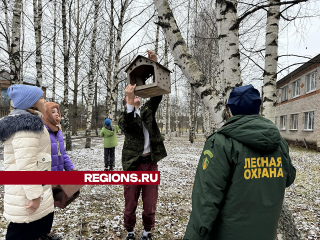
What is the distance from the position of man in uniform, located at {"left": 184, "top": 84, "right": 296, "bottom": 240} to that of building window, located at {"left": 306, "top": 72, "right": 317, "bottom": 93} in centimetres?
1766

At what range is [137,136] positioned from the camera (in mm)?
2631

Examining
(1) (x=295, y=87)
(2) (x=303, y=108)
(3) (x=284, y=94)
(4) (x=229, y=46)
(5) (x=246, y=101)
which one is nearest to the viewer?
(5) (x=246, y=101)

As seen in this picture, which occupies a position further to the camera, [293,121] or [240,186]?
[293,121]

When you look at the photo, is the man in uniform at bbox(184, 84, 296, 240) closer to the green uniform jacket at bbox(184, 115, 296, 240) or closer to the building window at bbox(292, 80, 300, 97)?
the green uniform jacket at bbox(184, 115, 296, 240)

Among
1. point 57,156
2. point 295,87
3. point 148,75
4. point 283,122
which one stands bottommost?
point 57,156

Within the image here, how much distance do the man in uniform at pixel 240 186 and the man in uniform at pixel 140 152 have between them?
128 centimetres

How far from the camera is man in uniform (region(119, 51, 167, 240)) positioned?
2541mm

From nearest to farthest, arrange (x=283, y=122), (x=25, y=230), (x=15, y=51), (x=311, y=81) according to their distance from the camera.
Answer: (x=25, y=230) → (x=15, y=51) → (x=311, y=81) → (x=283, y=122)

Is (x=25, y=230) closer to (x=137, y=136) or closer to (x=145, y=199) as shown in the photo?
(x=145, y=199)

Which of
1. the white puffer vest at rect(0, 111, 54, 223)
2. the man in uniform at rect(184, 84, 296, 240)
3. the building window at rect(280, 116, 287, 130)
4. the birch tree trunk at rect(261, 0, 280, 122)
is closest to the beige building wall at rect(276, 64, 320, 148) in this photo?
the building window at rect(280, 116, 287, 130)

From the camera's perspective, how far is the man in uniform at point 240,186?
1.28m

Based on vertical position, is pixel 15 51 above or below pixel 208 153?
above

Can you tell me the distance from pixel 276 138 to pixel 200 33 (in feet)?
53.2

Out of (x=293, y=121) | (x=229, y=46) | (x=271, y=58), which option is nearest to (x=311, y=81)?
(x=293, y=121)
